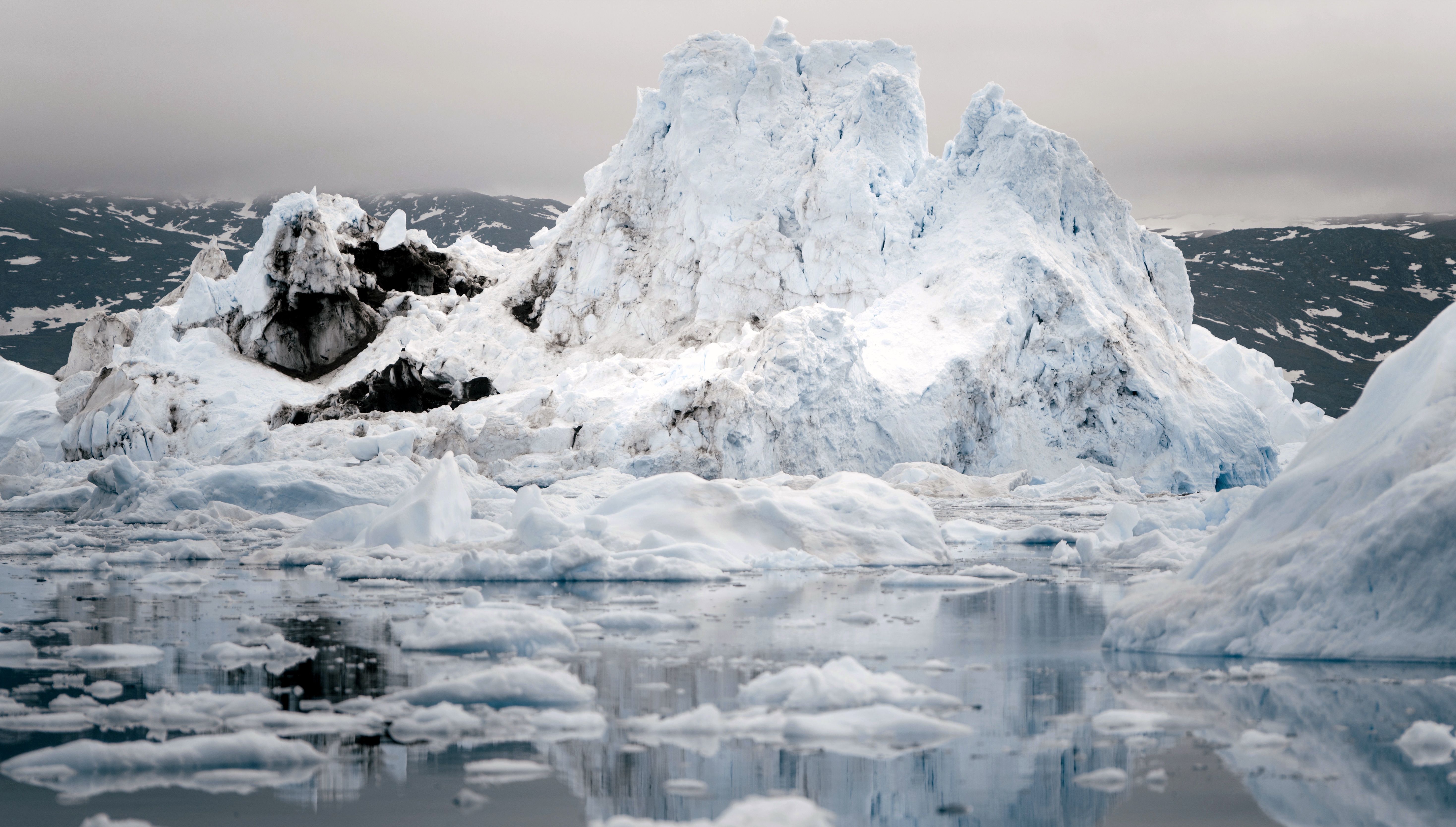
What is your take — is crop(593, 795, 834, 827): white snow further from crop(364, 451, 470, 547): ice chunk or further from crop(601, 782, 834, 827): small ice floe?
crop(364, 451, 470, 547): ice chunk

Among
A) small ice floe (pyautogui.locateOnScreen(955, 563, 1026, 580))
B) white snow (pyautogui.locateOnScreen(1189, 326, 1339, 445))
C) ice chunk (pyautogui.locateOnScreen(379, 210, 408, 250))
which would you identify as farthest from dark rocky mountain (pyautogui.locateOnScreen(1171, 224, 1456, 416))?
small ice floe (pyautogui.locateOnScreen(955, 563, 1026, 580))

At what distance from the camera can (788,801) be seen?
12.3ft

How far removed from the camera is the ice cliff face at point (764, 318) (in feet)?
88.2

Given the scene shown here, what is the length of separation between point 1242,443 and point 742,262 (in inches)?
508

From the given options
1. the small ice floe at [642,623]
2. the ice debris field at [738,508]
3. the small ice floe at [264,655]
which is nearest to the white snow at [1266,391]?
the ice debris field at [738,508]

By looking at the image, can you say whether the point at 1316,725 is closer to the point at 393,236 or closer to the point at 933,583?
the point at 933,583

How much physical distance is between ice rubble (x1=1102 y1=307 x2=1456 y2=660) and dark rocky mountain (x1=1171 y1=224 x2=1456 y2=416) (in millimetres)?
86631

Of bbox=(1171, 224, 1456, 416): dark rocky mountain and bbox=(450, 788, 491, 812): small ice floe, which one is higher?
bbox=(1171, 224, 1456, 416): dark rocky mountain

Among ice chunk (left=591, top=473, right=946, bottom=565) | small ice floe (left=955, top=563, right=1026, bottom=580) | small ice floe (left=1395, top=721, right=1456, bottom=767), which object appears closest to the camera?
small ice floe (left=1395, top=721, right=1456, bottom=767)

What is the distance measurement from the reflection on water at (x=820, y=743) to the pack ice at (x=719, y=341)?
11.6 meters

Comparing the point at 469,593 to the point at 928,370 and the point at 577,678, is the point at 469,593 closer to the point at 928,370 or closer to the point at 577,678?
the point at 577,678

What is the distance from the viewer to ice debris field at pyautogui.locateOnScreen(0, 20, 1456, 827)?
4.75 meters

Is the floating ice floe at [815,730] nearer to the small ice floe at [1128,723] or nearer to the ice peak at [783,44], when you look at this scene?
the small ice floe at [1128,723]

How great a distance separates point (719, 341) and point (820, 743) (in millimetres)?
25963
